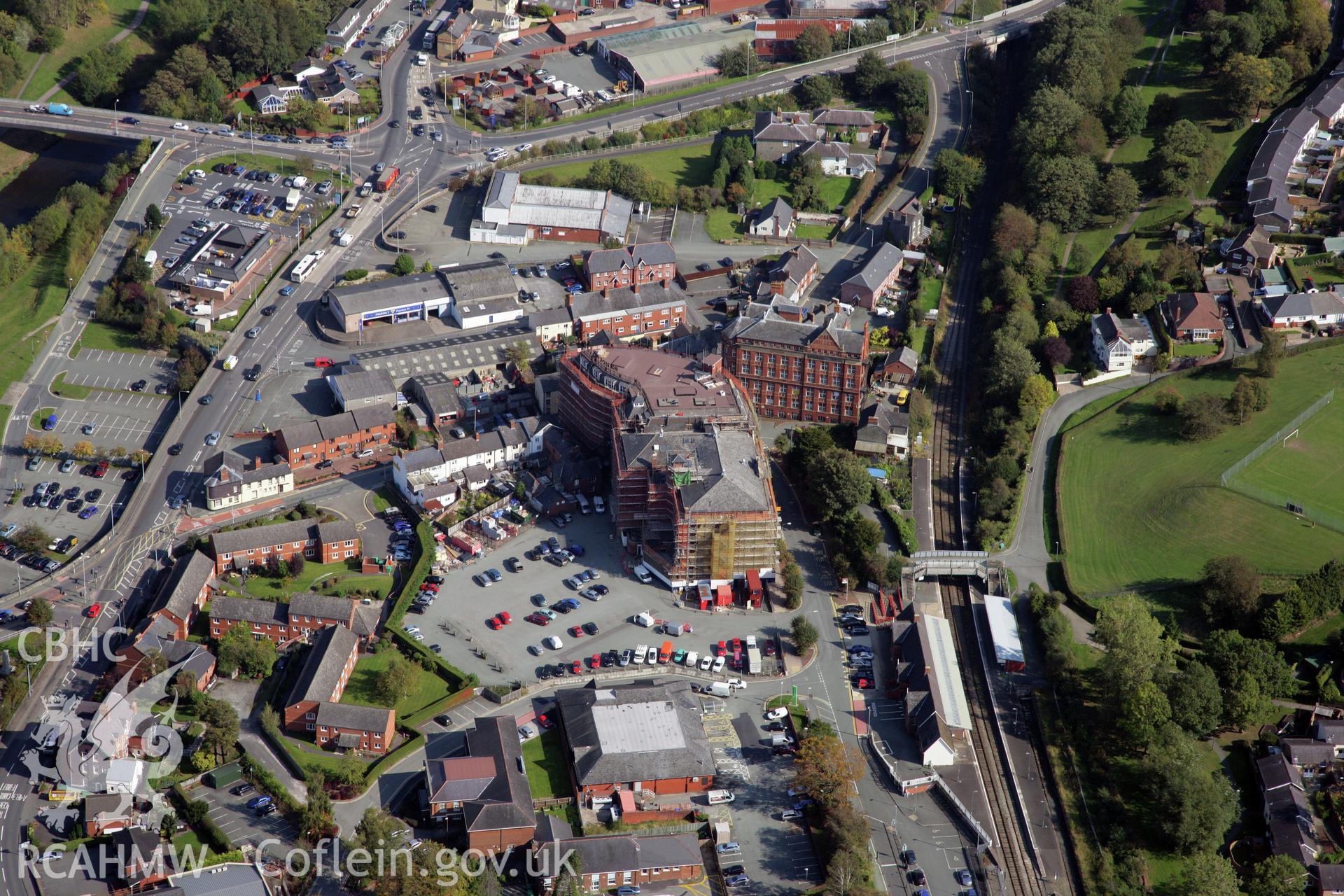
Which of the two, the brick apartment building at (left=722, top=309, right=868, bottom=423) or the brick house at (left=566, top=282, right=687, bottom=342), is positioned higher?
the brick house at (left=566, top=282, right=687, bottom=342)

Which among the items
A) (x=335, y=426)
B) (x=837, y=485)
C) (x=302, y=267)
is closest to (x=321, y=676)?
(x=335, y=426)

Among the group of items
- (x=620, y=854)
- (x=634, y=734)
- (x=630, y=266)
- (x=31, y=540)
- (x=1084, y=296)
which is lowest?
(x=620, y=854)

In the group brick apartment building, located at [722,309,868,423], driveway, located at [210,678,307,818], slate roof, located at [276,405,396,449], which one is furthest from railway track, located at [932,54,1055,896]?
slate roof, located at [276,405,396,449]

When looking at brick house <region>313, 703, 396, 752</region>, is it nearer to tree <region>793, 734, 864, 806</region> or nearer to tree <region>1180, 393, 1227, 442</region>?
tree <region>793, 734, 864, 806</region>

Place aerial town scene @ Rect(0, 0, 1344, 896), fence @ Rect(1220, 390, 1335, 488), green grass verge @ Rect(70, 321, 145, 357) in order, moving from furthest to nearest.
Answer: green grass verge @ Rect(70, 321, 145, 357), fence @ Rect(1220, 390, 1335, 488), aerial town scene @ Rect(0, 0, 1344, 896)

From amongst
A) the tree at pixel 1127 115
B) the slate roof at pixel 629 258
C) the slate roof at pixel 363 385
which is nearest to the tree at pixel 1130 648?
the slate roof at pixel 629 258

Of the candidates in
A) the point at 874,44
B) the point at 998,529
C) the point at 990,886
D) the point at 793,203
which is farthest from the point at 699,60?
the point at 990,886

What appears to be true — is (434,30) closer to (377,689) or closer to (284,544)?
(284,544)
